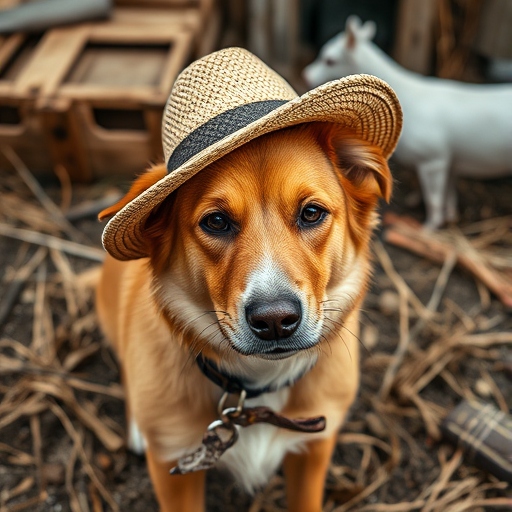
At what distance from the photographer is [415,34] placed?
13.4 ft

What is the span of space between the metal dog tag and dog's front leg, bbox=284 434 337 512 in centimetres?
34

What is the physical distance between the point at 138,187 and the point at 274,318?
517 mm

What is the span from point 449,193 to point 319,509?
206cm

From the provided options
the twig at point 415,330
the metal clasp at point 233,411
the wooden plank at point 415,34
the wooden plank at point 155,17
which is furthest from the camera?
the wooden plank at point 415,34

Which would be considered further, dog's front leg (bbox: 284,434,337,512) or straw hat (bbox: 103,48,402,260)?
dog's front leg (bbox: 284,434,337,512)

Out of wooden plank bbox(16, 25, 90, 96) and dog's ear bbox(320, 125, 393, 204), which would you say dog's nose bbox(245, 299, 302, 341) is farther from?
wooden plank bbox(16, 25, 90, 96)

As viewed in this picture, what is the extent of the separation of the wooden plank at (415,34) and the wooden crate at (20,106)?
7.34 feet

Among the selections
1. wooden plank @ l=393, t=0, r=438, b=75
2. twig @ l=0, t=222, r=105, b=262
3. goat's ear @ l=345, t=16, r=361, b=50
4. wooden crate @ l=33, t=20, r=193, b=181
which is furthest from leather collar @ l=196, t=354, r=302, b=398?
wooden plank @ l=393, t=0, r=438, b=75

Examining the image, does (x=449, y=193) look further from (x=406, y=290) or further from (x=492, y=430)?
(x=492, y=430)

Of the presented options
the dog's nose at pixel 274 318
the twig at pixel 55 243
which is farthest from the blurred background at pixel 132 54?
the dog's nose at pixel 274 318

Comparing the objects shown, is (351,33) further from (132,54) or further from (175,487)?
(175,487)

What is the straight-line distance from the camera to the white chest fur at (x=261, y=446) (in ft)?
6.33

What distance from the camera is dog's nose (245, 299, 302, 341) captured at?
1.48m

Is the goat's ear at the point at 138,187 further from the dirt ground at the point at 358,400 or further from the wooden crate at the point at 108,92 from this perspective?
the wooden crate at the point at 108,92
